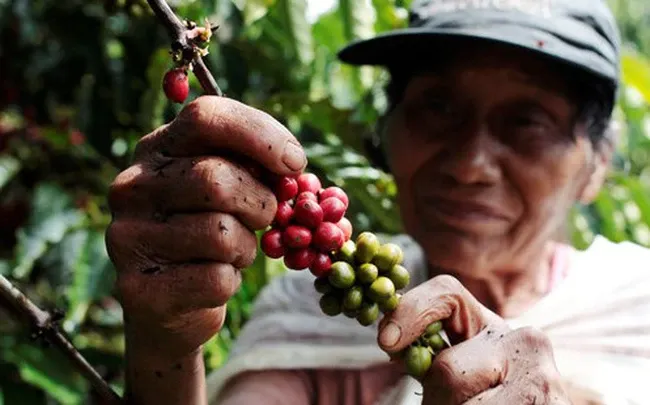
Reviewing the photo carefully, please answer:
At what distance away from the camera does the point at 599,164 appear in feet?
7.25

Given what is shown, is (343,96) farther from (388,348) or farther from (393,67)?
(388,348)

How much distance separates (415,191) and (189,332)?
→ 922 millimetres

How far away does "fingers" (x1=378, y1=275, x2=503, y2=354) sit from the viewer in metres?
1.12

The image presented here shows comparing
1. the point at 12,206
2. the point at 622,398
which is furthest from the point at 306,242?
the point at 12,206

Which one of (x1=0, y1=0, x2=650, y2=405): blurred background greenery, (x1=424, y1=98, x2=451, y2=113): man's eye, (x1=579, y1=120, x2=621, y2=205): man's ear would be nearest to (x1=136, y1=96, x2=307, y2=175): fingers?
(x1=424, y1=98, x2=451, y2=113): man's eye

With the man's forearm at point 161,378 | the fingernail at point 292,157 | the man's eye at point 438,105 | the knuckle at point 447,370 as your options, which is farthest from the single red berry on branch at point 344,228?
the man's eye at point 438,105

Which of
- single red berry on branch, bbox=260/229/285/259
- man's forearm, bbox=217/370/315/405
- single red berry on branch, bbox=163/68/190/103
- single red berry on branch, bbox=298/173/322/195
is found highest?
single red berry on branch, bbox=163/68/190/103

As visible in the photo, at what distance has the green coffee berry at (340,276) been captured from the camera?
1.08m

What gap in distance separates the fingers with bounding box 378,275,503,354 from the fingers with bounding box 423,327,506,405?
0.14 ft

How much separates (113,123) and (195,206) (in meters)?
1.56

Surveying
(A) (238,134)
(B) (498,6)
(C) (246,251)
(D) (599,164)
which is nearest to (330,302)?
(C) (246,251)

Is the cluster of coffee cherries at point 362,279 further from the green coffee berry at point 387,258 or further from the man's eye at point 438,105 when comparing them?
the man's eye at point 438,105

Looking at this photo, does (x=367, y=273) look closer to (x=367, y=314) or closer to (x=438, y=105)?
(x=367, y=314)

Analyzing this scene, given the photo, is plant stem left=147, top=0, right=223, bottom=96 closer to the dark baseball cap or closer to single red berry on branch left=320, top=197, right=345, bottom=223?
single red berry on branch left=320, top=197, right=345, bottom=223
